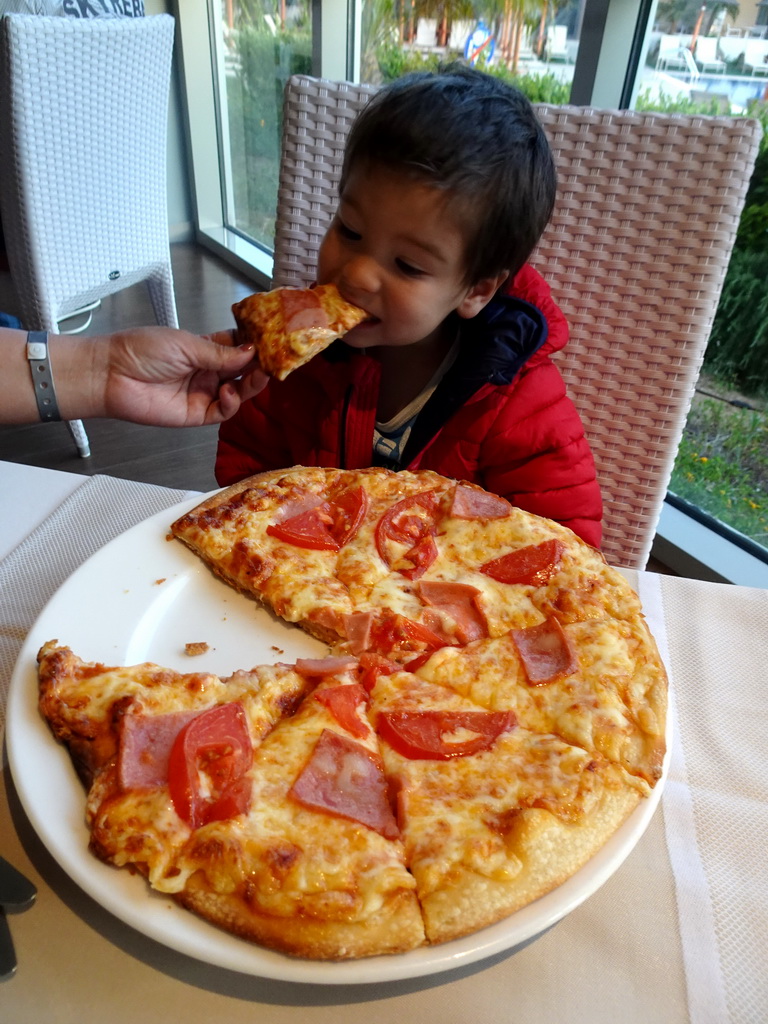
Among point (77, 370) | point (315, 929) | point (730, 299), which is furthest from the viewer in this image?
point (730, 299)

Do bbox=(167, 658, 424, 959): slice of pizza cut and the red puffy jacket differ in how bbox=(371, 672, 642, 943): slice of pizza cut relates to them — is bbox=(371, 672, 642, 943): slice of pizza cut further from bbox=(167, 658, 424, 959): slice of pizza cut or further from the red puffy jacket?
the red puffy jacket

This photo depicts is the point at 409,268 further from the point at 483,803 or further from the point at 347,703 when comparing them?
the point at 483,803

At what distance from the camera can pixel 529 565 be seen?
1.38 m

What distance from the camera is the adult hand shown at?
5.23ft

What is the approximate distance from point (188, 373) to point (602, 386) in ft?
3.60

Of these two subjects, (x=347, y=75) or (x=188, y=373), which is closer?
(x=188, y=373)

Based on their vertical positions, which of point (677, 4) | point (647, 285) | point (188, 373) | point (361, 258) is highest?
point (677, 4)

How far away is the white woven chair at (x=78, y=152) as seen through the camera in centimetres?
304

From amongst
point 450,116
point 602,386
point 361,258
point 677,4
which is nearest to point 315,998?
point 361,258

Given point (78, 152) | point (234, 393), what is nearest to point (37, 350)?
point (234, 393)

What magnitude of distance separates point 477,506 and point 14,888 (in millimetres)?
1007

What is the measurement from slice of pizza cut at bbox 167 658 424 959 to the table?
9cm

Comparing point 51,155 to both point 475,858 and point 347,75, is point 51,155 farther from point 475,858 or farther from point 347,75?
point 475,858

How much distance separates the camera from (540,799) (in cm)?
97
